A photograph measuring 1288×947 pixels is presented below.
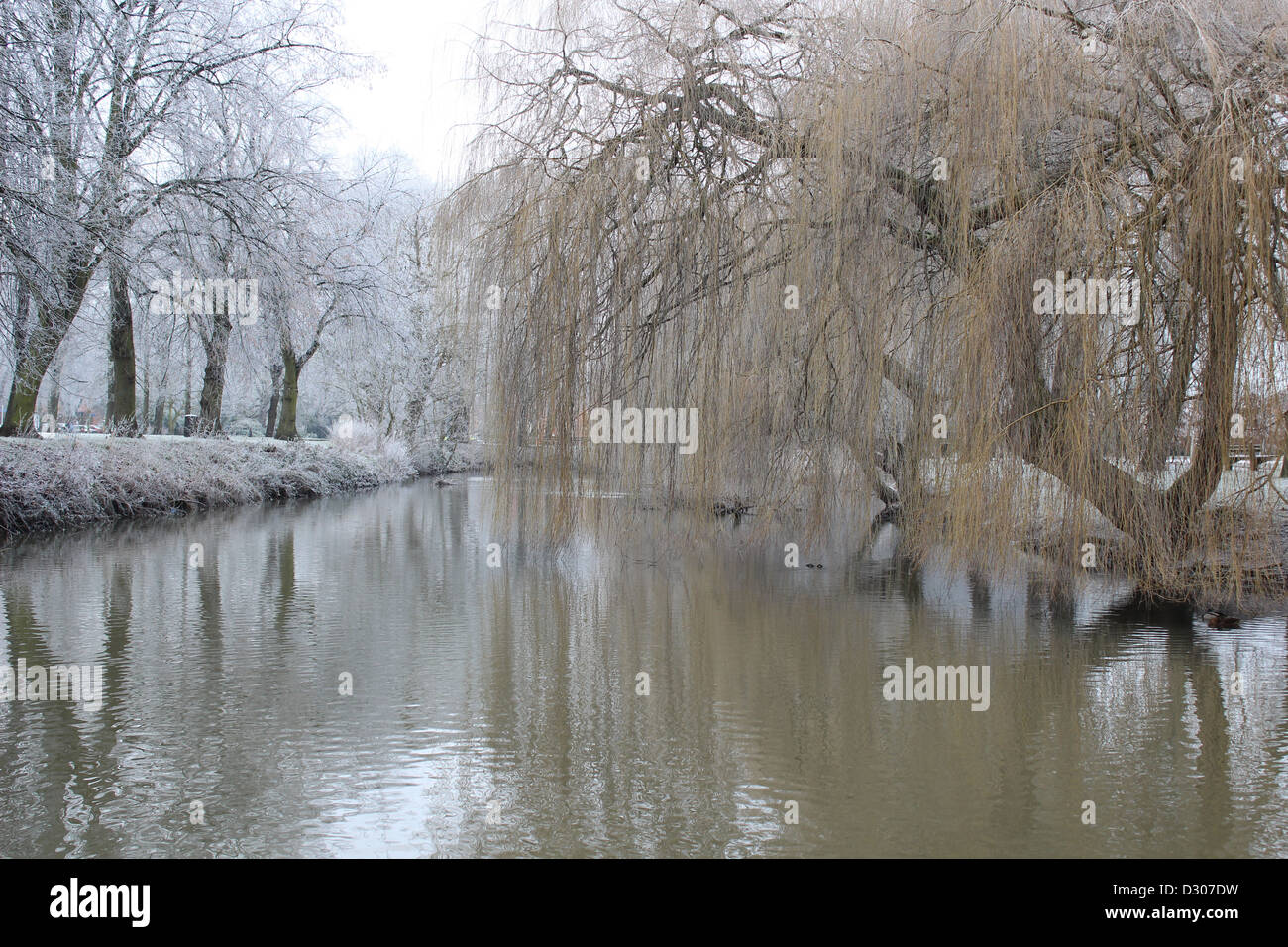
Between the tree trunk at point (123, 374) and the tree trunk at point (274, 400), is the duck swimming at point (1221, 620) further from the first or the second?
the tree trunk at point (274, 400)

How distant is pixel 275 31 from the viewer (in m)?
14.3

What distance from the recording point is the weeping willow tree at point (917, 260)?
19.3 ft

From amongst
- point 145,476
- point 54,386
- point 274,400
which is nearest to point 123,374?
point 145,476

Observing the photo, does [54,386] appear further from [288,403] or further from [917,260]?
[917,260]

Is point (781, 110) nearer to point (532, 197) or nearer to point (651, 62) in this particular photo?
point (651, 62)

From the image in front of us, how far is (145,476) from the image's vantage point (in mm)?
13969

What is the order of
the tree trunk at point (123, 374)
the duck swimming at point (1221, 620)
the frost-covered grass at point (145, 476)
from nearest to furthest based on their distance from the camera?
the duck swimming at point (1221, 620) → the frost-covered grass at point (145, 476) → the tree trunk at point (123, 374)

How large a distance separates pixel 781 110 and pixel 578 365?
2.25 metres

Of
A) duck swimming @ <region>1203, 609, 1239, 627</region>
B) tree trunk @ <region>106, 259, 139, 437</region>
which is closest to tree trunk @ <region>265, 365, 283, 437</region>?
tree trunk @ <region>106, 259, 139, 437</region>

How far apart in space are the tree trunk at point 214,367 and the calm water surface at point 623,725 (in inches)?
296

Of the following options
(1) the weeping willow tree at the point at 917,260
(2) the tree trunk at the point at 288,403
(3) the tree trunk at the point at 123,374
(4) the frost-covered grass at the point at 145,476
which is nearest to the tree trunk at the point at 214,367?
(4) the frost-covered grass at the point at 145,476

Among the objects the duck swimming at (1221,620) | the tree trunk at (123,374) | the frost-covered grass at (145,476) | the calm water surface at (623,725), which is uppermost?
the tree trunk at (123,374)
